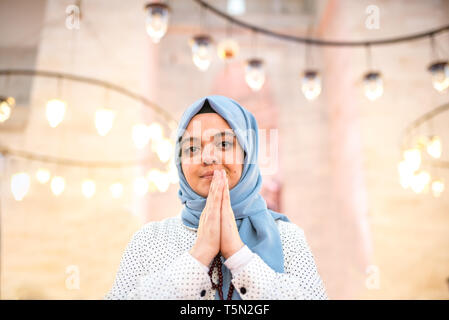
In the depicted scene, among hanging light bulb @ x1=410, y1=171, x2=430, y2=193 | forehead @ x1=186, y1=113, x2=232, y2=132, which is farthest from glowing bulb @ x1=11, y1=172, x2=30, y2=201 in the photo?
hanging light bulb @ x1=410, y1=171, x2=430, y2=193

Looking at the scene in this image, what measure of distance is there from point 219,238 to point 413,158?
4468mm

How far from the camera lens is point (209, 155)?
3.85ft

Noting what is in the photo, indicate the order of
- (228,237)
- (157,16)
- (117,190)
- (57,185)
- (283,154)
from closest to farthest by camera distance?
(228,237) < (157,16) < (57,185) < (117,190) < (283,154)

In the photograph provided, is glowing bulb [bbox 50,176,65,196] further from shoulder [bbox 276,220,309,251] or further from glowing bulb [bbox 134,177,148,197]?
shoulder [bbox 276,220,309,251]

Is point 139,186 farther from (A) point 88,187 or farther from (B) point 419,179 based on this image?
(B) point 419,179

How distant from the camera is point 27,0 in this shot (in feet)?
→ 25.8

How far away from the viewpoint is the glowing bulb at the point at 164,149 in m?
4.76

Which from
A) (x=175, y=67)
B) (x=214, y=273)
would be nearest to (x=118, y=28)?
(x=175, y=67)

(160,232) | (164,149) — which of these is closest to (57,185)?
(164,149)

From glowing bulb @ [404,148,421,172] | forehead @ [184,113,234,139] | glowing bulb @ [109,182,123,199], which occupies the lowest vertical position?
forehead @ [184,113,234,139]

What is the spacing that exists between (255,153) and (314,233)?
22.2 ft

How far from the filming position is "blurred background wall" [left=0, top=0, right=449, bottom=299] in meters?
5.56

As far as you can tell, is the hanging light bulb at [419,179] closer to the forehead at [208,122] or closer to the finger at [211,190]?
the forehead at [208,122]

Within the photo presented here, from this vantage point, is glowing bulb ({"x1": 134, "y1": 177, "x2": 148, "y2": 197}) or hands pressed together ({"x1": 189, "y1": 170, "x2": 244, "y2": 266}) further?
glowing bulb ({"x1": 134, "y1": 177, "x2": 148, "y2": 197})
